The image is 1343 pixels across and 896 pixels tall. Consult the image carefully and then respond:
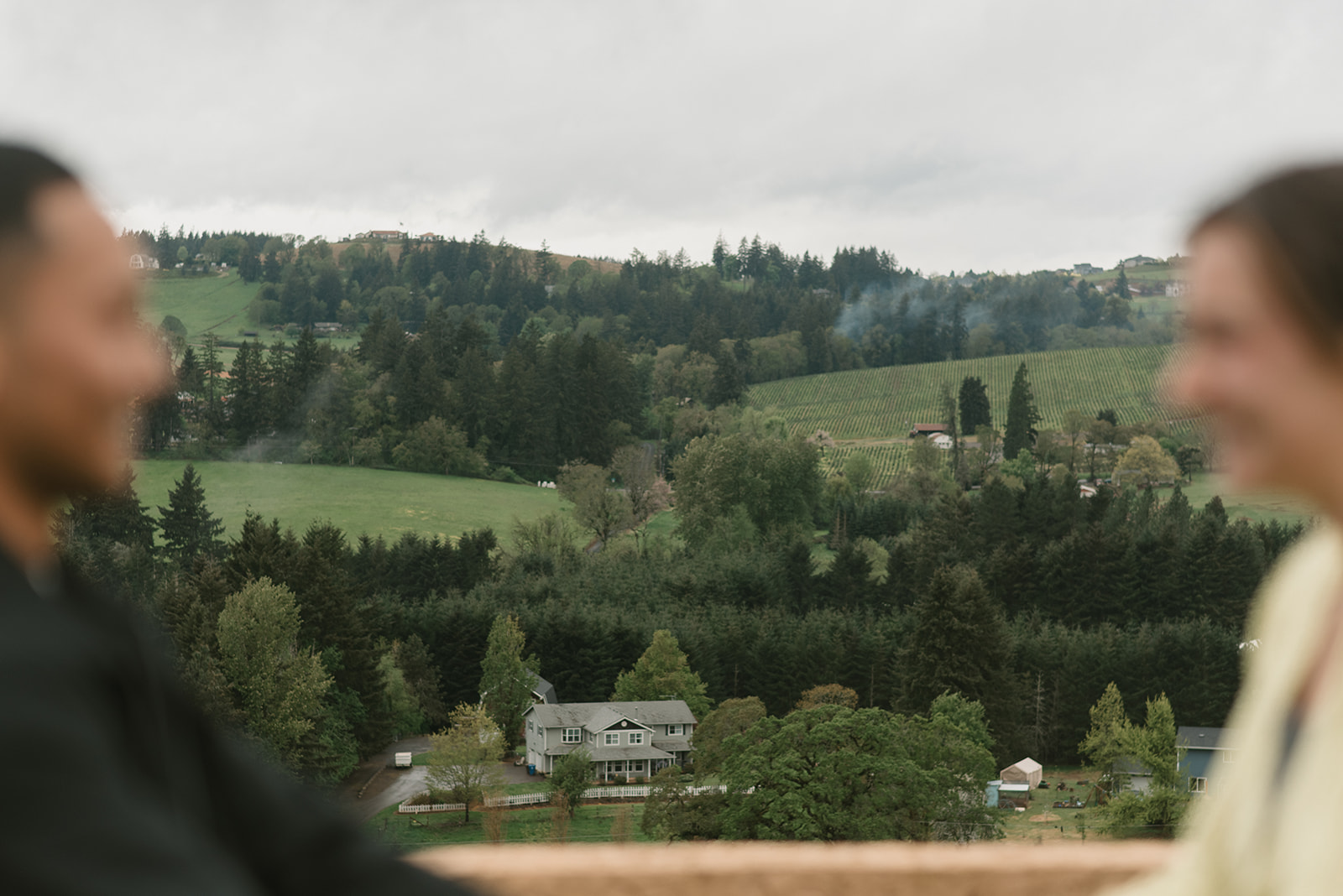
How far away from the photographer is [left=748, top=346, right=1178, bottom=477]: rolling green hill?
48688mm

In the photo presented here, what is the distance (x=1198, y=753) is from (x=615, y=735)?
11.5m

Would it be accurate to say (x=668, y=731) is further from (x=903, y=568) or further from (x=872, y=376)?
(x=872, y=376)

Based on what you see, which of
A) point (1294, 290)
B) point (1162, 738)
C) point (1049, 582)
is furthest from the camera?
point (1049, 582)

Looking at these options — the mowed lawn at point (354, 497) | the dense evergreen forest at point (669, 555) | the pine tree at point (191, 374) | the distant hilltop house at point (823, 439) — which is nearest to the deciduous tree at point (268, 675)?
the dense evergreen forest at point (669, 555)

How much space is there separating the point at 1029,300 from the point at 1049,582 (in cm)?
4787

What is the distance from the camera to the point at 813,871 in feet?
6.13

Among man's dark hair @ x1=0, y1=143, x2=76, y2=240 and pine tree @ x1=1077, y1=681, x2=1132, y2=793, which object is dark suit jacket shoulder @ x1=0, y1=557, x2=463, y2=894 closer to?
man's dark hair @ x1=0, y1=143, x2=76, y2=240

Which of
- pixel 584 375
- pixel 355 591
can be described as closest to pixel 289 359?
pixel 584 375

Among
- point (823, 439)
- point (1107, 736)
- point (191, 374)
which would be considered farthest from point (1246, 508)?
point (191, 374)

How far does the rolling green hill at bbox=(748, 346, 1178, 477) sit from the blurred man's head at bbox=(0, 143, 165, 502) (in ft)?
147

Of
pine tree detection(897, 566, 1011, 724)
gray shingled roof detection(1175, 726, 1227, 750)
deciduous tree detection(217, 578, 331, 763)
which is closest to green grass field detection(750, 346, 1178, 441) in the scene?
gray shingled roof detection(1175, 726, 1227, 750)

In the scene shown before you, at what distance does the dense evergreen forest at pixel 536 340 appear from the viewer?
1697 inches

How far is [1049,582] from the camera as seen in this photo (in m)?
28.6

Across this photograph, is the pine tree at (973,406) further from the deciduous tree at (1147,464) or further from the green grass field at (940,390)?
the deciduous tree at (1147,464)
